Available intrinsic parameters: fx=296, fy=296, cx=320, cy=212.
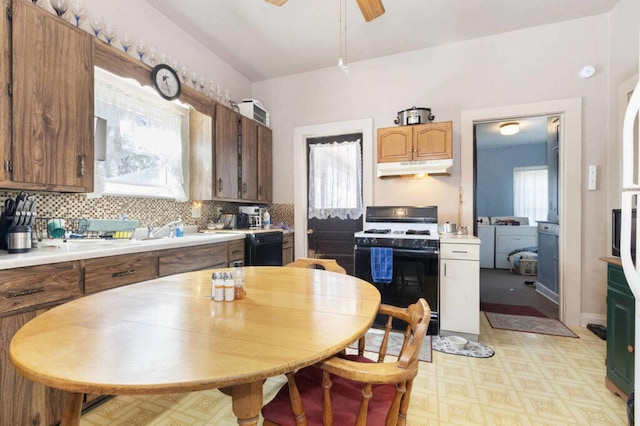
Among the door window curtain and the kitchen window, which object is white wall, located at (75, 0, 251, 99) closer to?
the kitchen window

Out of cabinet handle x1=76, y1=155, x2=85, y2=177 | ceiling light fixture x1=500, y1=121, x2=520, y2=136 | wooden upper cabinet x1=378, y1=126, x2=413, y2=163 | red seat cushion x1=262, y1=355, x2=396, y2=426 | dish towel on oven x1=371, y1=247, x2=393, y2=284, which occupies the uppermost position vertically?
ceiling light fixture x1=500, y1=121, x2=520, y2=136

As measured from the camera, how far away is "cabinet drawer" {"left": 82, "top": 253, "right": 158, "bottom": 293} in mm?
1646

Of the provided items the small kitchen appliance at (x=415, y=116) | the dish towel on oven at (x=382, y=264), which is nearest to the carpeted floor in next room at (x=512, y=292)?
the dish towel on oven at (x=382, y=264)

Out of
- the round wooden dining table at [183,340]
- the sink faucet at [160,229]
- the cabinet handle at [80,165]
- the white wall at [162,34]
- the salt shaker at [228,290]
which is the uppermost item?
the white wall at [162,34]

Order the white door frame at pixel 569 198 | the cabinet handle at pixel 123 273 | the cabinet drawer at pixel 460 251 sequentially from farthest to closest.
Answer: the white door frame at pixel 569 198, the cabinet drawer at pixel 460 251, the cabinet handle at pixel 123 273

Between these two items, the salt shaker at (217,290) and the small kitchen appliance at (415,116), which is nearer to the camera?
the salt shaker at (217,290)

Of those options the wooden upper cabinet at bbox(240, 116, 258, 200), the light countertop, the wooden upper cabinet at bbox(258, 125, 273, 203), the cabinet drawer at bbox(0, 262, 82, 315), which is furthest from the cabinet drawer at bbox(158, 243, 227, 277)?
the wooden upper cabinet at bbox(258, 125, 273, 203)

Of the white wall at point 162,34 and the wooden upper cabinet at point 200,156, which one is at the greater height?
the white wall at point 162,34

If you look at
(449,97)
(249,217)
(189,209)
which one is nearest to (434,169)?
(449,97)

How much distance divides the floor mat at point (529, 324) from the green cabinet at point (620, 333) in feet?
3.45

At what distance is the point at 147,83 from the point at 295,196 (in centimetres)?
208

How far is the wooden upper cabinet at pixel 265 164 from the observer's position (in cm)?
384

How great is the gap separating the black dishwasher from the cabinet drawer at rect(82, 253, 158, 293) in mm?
1102

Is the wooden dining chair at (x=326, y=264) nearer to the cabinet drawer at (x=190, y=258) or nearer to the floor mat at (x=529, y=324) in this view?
the cabinet drawer at (x=190, y=258)
